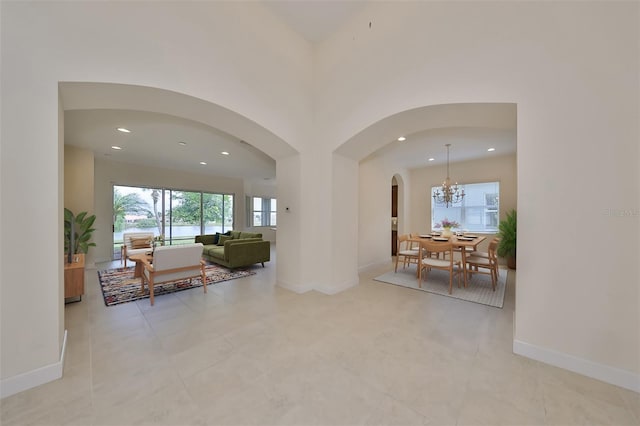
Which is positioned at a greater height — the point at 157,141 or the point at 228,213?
the point at 157,141

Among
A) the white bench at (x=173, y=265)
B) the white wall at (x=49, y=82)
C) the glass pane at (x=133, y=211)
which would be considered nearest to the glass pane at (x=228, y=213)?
the glass pane at (x=133, y=211)

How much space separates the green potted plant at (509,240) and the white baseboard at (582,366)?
13.0ft

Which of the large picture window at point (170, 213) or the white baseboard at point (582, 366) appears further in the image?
the large picture window at point (170, 213)

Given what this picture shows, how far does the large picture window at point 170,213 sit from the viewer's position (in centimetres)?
674

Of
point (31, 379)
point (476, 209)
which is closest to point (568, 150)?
point (31, 379)

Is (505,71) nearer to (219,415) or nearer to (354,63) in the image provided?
(354,63)

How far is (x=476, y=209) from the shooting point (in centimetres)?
649

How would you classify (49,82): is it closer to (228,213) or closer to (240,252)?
(240,252)

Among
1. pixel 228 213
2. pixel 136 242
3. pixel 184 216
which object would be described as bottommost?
pixel 136 242

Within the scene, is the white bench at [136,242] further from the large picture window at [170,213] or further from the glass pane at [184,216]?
the glass pane at [184,216]

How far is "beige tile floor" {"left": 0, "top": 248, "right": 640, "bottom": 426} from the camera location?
141 centimetres

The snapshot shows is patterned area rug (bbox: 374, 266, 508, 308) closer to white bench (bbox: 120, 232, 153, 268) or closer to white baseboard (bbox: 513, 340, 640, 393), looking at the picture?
white baseboard (bbox: 513, 340, 640, 393)

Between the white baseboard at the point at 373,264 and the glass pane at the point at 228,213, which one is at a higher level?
the glass pane at the point at 228,213

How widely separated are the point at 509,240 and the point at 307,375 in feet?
18.3
